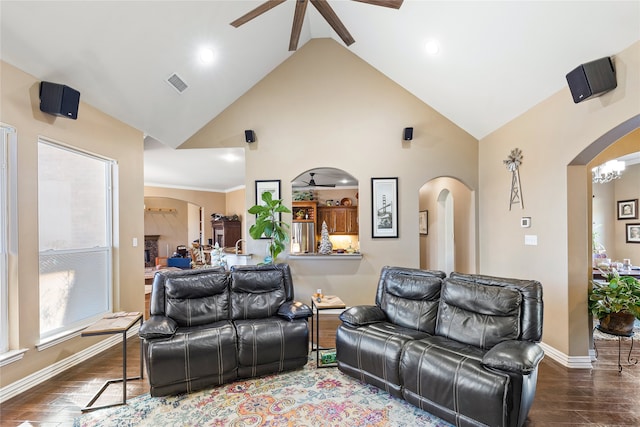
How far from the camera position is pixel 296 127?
4.83 metres

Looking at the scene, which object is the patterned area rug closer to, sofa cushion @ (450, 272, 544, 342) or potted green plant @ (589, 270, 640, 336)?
sofa cushion @ (450, 272, 544, 342)

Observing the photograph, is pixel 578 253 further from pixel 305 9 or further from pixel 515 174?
pixel 305 9

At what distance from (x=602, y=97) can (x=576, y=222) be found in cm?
119

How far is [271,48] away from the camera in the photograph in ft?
14.3

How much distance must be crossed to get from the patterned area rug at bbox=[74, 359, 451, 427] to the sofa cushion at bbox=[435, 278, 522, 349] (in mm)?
681

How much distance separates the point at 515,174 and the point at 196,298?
13.2 ft

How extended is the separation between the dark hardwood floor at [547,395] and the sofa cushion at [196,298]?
671 millimetres

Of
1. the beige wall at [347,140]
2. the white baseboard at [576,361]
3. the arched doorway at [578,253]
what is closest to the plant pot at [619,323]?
the arched doorway at [578,253]

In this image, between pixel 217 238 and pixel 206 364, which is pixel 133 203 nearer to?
pixel 206 364

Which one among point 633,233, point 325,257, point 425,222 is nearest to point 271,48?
point 325,257

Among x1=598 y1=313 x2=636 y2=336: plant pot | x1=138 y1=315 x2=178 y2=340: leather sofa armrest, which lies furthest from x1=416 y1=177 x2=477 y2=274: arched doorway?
x1=138 y1=315 x2=178 y2=340: leather sofa armrest

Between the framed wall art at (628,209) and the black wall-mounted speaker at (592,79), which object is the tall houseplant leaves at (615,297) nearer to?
the black wall-mounted speaker at (592,79)

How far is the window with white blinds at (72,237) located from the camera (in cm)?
303

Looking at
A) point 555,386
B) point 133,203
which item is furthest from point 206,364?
point 555,386
